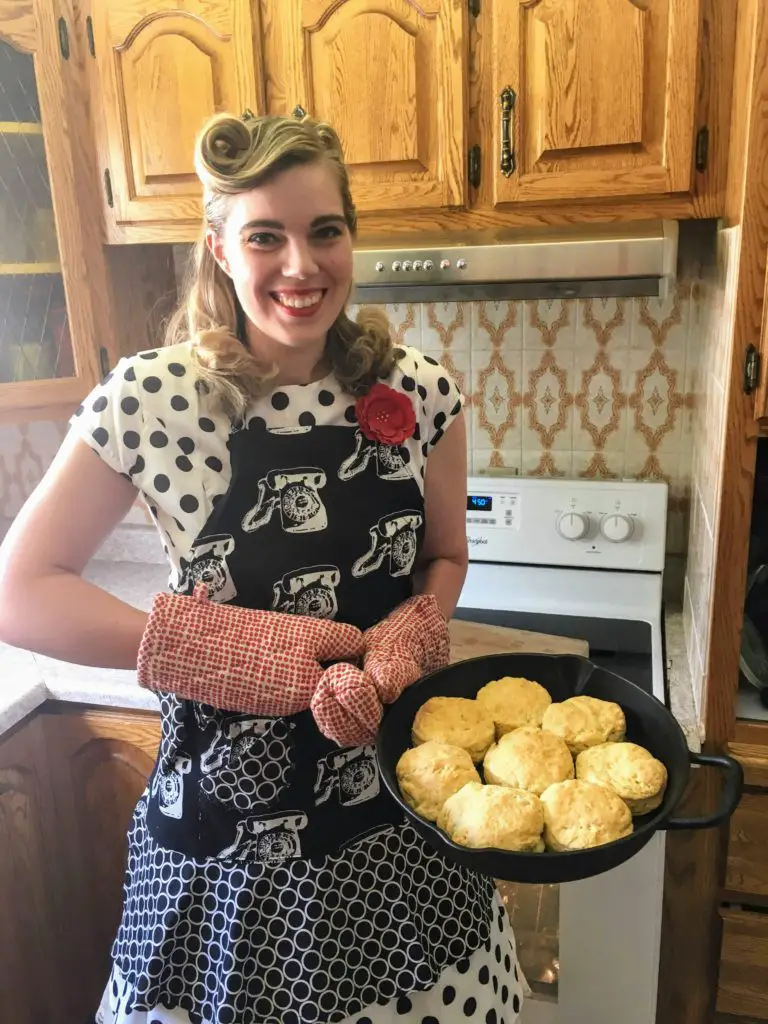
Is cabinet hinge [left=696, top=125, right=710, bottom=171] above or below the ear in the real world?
above

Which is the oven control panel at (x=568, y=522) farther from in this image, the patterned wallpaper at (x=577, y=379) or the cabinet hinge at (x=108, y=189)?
the cabinet hinge at (x=108, y=189)

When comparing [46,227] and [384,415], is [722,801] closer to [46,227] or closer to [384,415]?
[384,415]

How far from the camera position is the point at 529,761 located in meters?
0.80

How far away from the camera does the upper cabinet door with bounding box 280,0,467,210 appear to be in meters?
1.28

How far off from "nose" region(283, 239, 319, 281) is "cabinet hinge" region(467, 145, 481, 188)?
567 mm

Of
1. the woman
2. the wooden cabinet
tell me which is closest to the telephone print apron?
the woman

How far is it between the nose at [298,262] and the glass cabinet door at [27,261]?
829 millimetres

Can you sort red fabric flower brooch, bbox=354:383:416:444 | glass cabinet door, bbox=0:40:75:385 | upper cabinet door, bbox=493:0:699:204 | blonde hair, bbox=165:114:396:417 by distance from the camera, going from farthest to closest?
glass cabinet door, bbox=0:40:75:385, upper cabinet door, bbox=493:0:699:204, red fabric flower brooch, bbox=354:383:416:444, blonde hair, bbox=165:114:396:417

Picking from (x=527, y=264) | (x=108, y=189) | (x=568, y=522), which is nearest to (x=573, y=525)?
(x=568, y=522)

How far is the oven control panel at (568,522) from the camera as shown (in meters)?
1.63

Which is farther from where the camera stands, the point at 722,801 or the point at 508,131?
the point at 508,131

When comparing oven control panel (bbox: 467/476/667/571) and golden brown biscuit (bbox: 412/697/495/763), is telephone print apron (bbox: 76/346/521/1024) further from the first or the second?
oven control panel (bbox: 467/476/667/571)

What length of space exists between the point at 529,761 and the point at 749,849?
68 centimetres

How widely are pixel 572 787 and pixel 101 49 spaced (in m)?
1.38
